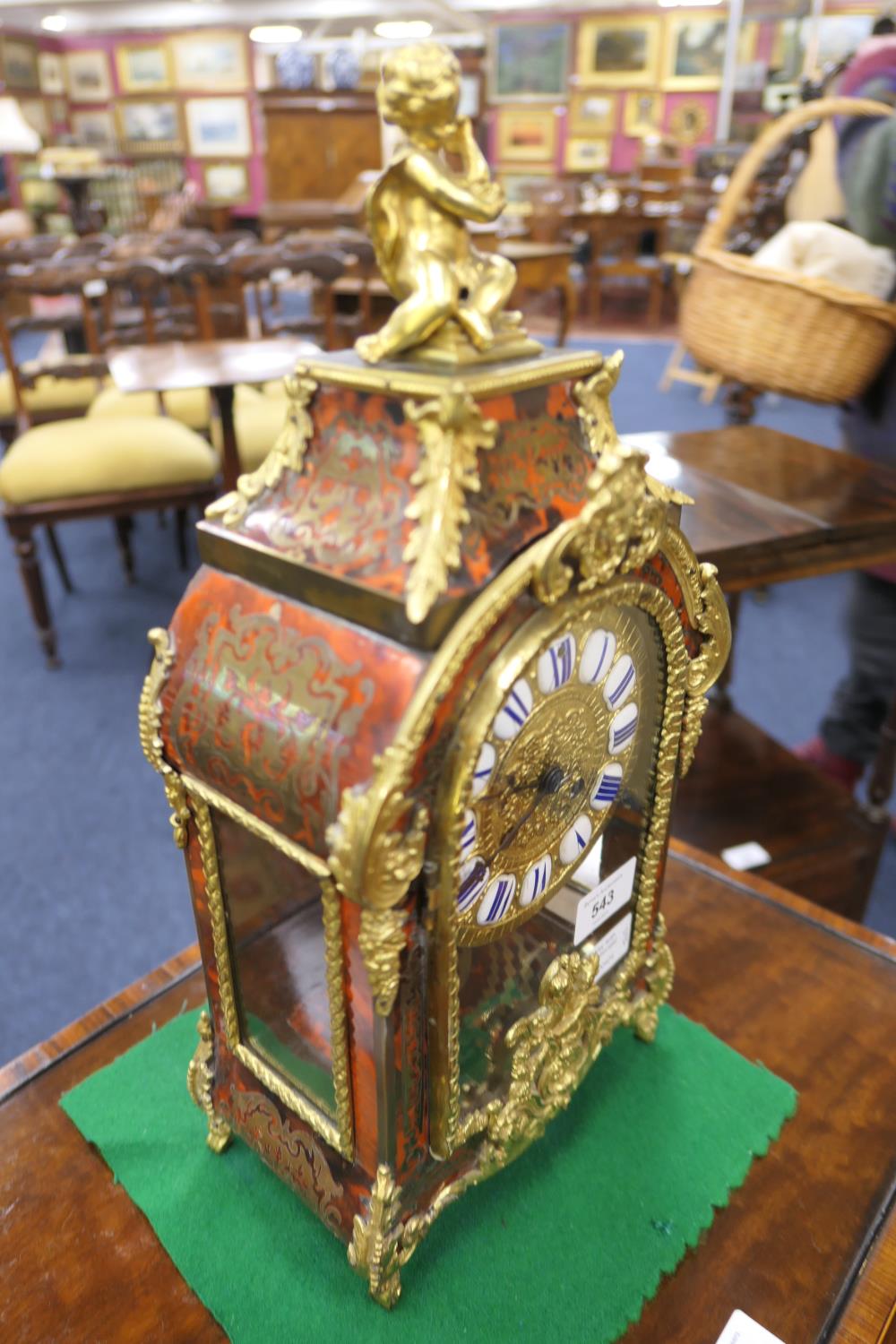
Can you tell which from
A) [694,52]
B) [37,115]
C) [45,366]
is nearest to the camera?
[45,366]

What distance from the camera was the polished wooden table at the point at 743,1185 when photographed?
0.84 m

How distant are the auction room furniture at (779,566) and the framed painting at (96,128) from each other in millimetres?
11436

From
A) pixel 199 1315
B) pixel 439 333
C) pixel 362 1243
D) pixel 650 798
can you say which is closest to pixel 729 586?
pixel 650 798

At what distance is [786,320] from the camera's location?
5.07 ft

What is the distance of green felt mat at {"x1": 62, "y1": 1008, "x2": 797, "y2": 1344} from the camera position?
84 centimetres

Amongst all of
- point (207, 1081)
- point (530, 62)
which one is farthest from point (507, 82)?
point (207, 1081)

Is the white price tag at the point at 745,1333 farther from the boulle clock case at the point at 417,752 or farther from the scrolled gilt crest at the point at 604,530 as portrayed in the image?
the scrolled gilt crest at the point at 604,530

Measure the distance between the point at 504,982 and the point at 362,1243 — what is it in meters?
0.27

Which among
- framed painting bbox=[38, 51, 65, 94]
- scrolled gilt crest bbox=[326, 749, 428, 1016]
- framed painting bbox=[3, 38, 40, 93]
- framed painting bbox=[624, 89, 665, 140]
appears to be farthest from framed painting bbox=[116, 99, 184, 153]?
scrolled gilt crest bbox=[326, 749, 428, 1016]

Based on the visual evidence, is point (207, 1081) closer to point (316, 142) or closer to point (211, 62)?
point (316, 142)

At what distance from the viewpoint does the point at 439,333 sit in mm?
707

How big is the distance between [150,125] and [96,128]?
0.71 metres

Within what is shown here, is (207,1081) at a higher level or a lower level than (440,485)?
lower

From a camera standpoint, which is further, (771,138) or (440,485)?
(771,138)
